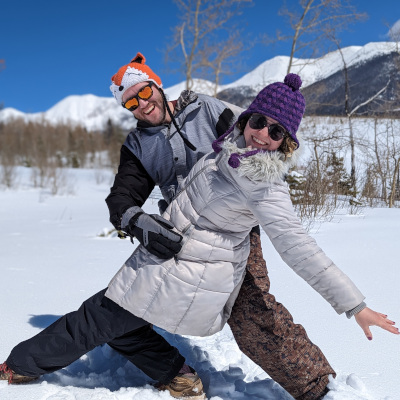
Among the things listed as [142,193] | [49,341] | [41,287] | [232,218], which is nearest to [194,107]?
[142,193]

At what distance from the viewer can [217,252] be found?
4.66ft

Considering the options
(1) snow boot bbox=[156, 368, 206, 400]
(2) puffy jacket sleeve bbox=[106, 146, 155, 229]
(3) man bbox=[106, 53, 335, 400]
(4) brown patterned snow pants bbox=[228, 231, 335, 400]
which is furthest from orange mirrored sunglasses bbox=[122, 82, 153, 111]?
(1) snow boot bbox=[156, 368, 206, 400]

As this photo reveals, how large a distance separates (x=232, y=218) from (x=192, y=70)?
9942mm

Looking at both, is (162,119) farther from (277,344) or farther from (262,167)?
(277,344)

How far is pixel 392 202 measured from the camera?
7316mm

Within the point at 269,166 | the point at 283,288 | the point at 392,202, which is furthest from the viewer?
the point at 392,202

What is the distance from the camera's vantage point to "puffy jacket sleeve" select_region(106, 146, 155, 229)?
5.46 ft

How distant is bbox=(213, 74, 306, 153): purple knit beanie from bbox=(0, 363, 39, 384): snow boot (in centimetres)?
133

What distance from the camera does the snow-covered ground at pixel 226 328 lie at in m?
1.61

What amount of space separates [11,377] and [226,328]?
1.08 m

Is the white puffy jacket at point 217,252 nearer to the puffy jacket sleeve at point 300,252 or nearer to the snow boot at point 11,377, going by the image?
the puffy jacket sleeve at point 300,252

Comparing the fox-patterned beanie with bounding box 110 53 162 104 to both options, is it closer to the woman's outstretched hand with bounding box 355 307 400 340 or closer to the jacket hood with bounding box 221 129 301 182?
the jacket hood with bounding box 221 129 301 182

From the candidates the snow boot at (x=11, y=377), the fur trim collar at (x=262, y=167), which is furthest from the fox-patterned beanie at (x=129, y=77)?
the snow boot at (x=11, y=377)

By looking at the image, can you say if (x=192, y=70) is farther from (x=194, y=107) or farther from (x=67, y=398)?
(x=67, y=398)
